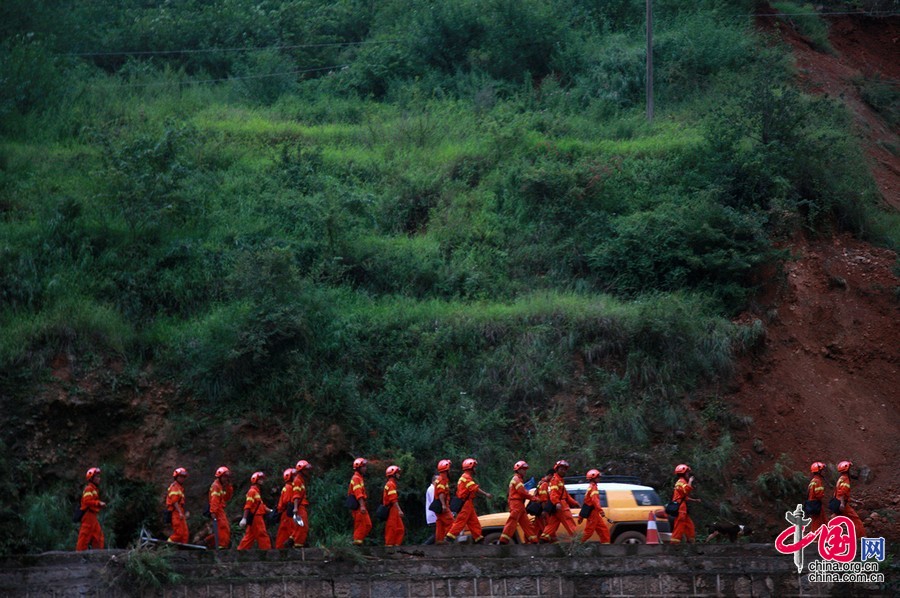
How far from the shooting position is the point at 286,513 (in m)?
17.8

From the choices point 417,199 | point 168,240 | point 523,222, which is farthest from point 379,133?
point 168,240

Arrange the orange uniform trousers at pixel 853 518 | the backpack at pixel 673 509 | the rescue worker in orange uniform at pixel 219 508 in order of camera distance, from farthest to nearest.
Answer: the rescue worker in orange uniform at pixel 219 508 → the backpack at pixel 673 509 → the orange uniform trousers at pixel 853 518

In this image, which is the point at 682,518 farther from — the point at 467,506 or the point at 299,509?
the point at 299,509

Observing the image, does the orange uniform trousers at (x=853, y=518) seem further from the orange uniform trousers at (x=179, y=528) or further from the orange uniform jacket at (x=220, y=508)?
the orange uniform trousers at (x=179, y=528)

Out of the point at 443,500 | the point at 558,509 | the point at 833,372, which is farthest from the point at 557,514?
the point at 833,372

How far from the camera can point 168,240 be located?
25.5 metres

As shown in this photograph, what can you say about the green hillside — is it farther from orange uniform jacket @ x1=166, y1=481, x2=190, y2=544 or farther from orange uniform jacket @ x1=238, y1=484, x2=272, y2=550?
orange uniform jacket @ x1=166, y1=481, x2=190, y2=544

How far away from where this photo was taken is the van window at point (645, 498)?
60.3 ft

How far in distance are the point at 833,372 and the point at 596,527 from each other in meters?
9.05

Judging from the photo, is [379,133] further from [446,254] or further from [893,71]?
[893,71]

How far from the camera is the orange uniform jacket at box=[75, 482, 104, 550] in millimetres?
17219

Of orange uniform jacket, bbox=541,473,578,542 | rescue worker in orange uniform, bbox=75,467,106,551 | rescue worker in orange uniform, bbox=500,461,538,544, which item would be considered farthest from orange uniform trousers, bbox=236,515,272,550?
orange uniform jacket, bbox=541,473,578,542

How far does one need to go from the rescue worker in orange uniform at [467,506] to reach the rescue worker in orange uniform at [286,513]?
2.44 meters

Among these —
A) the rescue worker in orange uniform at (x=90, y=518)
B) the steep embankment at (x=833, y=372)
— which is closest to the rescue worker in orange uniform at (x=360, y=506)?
the rescue worker in orange uniform at (x=90, y=518)
